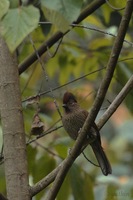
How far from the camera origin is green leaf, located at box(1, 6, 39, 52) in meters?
1.53

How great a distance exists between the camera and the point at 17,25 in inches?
60.7

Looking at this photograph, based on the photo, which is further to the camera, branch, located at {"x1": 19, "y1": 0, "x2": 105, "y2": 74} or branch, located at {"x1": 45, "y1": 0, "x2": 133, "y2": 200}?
branch, located at {"x1": 19, "y1": 0, "x2": 105, "y2": 74}

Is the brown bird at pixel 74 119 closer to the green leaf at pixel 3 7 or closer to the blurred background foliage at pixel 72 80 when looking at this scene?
the blurred background foliage at pixel 72 80

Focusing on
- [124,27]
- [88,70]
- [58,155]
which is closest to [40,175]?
[58,155]

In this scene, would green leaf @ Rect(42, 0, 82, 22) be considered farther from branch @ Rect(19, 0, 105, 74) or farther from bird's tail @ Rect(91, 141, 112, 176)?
bird's tail @ Rect(91, 141, 112, 176)

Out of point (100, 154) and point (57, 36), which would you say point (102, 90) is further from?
point (100, 154)

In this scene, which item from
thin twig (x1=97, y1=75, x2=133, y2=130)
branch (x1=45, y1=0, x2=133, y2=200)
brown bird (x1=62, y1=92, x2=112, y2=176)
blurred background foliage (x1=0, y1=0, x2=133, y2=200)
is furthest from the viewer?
brown bird (x1=62, y1=92, x2=112, y2=176)

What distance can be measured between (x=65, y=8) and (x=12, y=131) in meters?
0.58

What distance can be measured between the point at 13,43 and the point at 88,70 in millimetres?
1745

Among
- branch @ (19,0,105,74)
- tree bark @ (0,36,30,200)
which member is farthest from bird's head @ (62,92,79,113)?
tree bark @ (0,36,30,200)

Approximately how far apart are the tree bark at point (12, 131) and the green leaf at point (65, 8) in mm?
498

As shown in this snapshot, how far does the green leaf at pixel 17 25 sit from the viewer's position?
1.53 metres

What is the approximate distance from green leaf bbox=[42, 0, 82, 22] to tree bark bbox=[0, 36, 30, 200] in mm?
498

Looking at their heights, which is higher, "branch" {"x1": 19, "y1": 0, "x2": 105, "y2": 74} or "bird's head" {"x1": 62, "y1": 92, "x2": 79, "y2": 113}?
"branch" {"x1": 19, "y1": 0, "x2": 105, "y2": 74}
